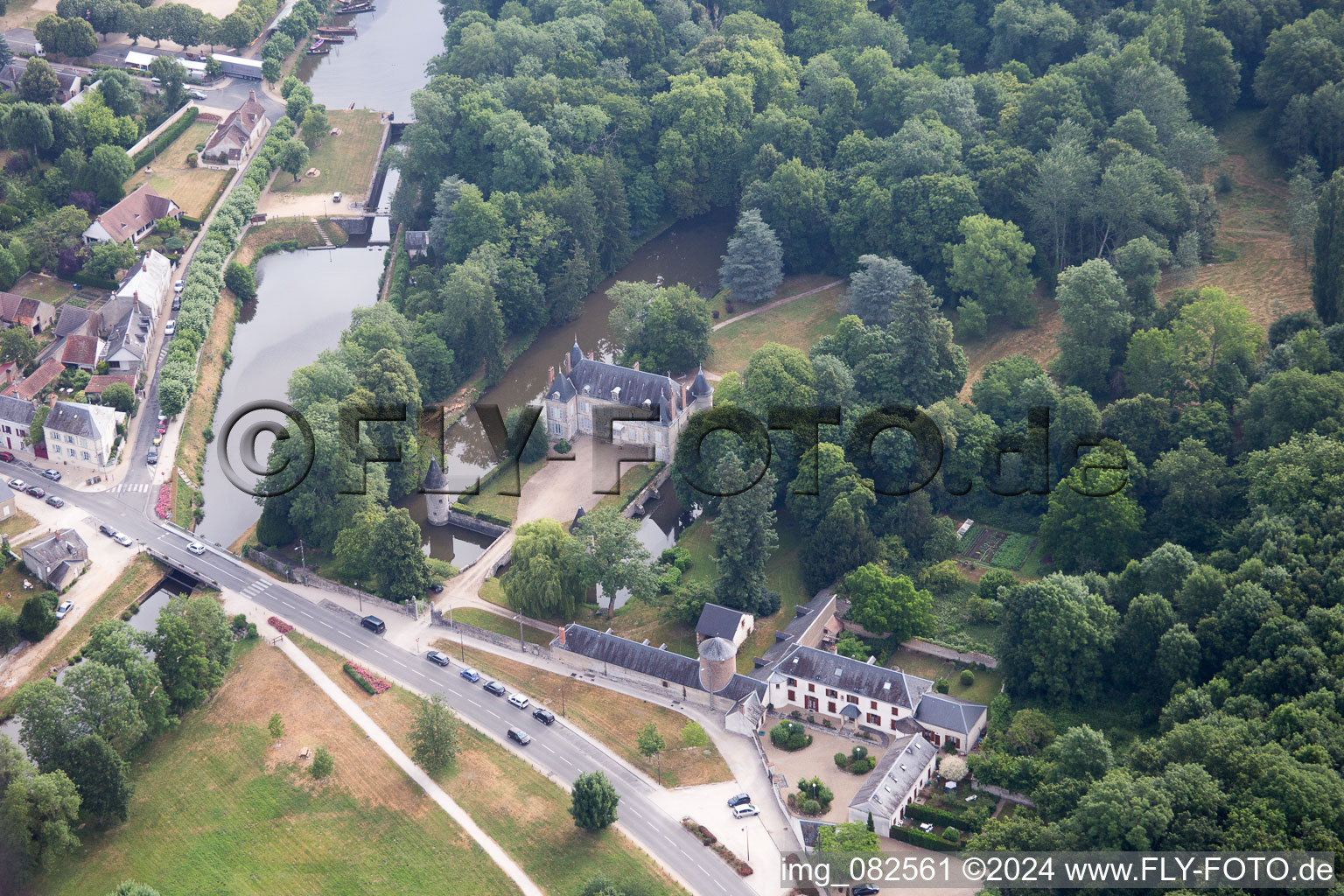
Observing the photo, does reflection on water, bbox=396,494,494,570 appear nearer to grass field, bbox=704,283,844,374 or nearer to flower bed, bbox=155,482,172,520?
flower bed, bbox=155,482,172,520

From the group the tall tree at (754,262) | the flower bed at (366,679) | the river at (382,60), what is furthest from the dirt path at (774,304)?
the river at (382,60)

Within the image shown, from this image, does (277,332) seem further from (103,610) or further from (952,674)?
(952,674)

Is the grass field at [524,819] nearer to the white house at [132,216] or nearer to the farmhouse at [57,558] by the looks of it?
the farmhouse at [57,558]

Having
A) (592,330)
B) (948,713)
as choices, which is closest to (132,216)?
(592,330)

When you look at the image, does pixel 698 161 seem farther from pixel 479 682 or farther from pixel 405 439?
pixel 479 682

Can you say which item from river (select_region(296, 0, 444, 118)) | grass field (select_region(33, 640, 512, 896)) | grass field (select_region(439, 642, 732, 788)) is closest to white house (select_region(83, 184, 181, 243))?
river (select_region(296, 0, 444, 118))
